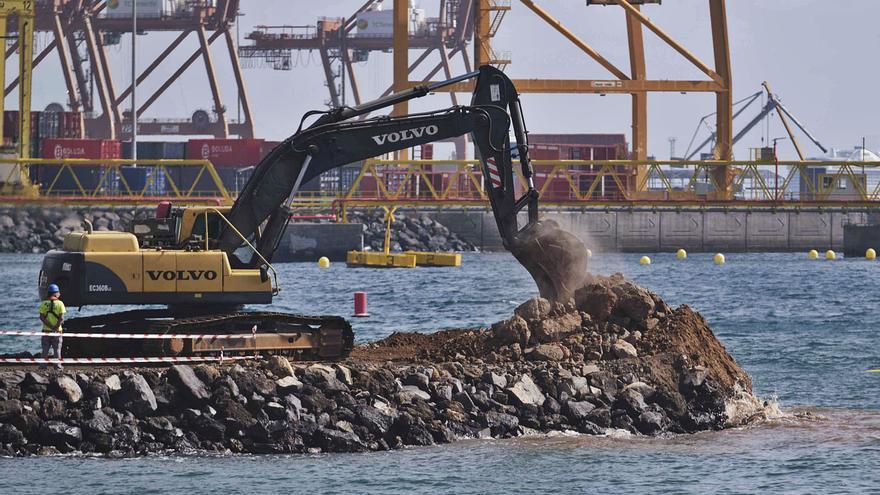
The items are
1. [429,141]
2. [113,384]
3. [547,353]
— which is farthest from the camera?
[429,141]

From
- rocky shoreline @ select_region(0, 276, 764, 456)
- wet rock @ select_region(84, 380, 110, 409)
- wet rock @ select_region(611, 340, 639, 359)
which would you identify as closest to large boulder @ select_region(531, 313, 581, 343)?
rocky shoreline @ select_region(0, 276, 764, 456)

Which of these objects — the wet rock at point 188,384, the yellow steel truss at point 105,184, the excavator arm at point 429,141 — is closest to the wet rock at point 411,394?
the wet rock at point 188,384

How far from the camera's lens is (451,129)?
83.5 feet

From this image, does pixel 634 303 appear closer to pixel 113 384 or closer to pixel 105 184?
pixel 113 384

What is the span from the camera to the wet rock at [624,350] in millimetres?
23875

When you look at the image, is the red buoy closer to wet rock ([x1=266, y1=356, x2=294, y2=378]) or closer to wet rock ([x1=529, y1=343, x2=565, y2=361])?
wet rock ([x1=529, y1=343, x2=565, y2=361])

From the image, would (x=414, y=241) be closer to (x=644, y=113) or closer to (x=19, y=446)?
(x=644, y=113)

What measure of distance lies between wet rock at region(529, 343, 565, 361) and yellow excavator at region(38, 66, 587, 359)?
2.32m

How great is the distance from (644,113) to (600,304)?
63.4 meters

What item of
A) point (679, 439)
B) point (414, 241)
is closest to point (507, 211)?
point (679, 439)

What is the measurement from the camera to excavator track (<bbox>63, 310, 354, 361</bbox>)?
2344 centimetres

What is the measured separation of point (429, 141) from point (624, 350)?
466cm

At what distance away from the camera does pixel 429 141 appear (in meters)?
25.4

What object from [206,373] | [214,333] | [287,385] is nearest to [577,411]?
[287,385]
